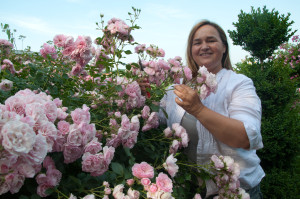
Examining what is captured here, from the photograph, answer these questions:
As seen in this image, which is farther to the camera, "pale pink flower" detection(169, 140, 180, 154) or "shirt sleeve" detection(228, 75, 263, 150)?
"shirt sleeve" detection(228, 75, 263, 150)

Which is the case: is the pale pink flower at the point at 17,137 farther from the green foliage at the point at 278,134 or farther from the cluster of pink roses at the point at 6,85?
the green foliage at the point at 278,134

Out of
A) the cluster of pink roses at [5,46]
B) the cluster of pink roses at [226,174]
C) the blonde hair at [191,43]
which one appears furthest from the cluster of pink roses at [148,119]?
the cluster of pink roses at [5,46]

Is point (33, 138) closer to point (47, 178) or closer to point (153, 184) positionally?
point (47, 178)

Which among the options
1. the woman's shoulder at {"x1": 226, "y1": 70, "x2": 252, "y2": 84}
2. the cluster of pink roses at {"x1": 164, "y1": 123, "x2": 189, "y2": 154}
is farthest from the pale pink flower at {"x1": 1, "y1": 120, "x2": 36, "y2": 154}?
the woman's shoulder at {"x1": 226, "y1": 70, "x2": 252, "y2": 84}

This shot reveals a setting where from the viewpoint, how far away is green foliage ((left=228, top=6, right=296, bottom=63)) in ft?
17.3

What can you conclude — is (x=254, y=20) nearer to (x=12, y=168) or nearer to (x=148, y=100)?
(x=148, y=100)

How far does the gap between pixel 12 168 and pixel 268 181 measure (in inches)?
159

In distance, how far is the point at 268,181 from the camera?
3.88m

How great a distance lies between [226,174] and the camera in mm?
1504

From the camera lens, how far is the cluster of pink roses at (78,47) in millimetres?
1607

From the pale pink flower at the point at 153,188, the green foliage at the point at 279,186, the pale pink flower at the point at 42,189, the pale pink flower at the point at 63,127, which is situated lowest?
the green foliage at the point at 279,186

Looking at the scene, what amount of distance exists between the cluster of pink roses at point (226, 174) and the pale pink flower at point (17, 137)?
43.3 inches

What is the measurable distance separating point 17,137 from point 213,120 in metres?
1.14

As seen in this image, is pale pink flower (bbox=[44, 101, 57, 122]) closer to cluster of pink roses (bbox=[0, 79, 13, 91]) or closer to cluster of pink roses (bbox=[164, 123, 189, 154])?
cluster of pink roses (bbox=[0, 79, 13, 91])
